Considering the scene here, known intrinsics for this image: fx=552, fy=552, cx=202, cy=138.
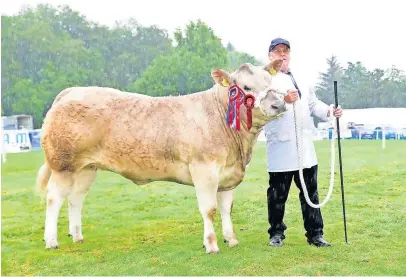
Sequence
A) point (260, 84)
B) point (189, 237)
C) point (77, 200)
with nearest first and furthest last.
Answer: point (260, 84)
point (77, 200)
point (189, 237)

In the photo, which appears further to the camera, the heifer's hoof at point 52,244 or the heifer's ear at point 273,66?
the heifer's hoof at point 52,244

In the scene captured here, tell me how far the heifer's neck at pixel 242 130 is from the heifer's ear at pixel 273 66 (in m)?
0.46

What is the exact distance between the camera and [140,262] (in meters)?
5.37

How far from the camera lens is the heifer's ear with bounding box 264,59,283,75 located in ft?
18.1

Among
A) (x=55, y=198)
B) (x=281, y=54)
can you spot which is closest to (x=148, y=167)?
(x=55, y=198)

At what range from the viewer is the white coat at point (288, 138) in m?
5.75

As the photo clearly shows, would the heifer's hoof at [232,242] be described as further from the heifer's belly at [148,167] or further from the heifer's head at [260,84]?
the heifer's head at [260,84]

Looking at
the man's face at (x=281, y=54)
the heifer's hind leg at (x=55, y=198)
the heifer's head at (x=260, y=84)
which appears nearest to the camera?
the heifer's head at (x=260, y=84)

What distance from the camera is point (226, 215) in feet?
19.6

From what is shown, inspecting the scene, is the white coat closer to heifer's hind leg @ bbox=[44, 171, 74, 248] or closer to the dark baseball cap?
the dark baseball cap

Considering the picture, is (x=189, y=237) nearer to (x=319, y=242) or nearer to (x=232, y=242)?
(x=232, y=242)

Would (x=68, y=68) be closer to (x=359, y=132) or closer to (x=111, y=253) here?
(x=359, y=132)

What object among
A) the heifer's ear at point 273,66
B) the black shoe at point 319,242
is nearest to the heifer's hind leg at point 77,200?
the heifer's ear at point 273,66

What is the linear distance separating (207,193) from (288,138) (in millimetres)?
1046
